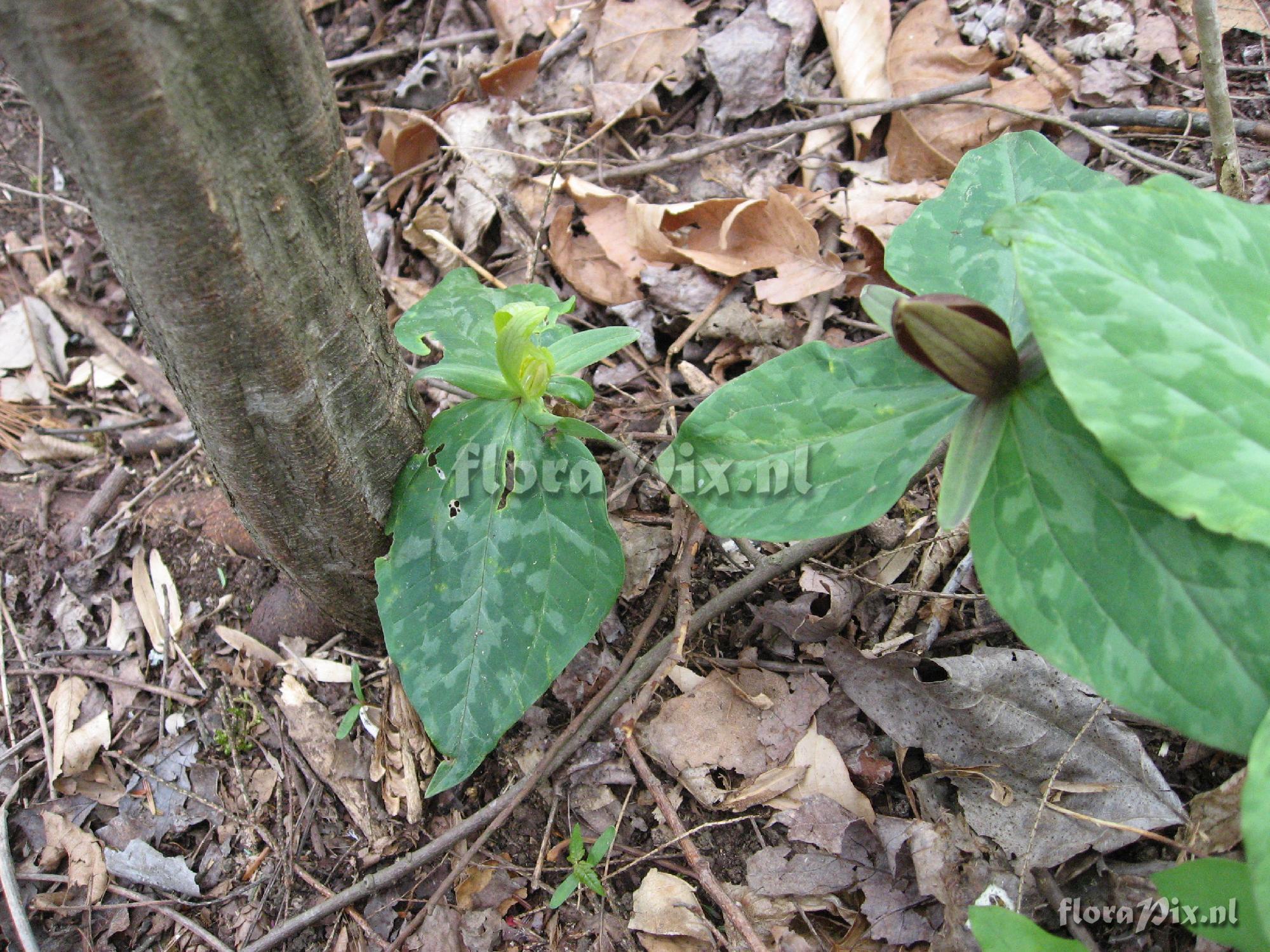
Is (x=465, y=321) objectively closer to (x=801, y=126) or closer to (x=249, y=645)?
(x=249, y=645)

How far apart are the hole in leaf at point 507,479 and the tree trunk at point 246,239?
0.22 metres

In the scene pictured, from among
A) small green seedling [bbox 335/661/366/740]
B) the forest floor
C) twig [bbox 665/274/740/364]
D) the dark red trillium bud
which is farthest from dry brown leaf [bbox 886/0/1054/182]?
small green seedling [bbox 335/661/366/740]

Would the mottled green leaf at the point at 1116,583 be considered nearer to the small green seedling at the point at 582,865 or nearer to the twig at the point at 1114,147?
the small green seedling at the point at 582,865

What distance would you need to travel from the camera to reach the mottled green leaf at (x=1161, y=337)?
3.48 feet

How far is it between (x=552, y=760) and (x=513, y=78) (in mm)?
2282

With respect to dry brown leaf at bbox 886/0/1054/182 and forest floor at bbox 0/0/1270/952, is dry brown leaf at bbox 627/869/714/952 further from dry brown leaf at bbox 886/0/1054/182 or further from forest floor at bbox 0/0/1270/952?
dry brown leaf at bbox 886/0/1054/182

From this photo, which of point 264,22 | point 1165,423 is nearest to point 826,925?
point 1165,423

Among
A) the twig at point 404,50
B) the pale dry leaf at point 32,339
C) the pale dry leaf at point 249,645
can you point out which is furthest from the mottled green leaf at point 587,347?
the pale dry leaf at point 32,339

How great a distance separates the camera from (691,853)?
1596 mm

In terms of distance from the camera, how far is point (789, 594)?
1.89 m

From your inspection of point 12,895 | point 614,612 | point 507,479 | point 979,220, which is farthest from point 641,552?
point 12,895

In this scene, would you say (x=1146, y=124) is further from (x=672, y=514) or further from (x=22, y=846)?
(x=22, y=846)

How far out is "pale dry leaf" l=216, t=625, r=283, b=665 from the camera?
6.86ft

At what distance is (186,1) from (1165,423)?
137 centimetres
